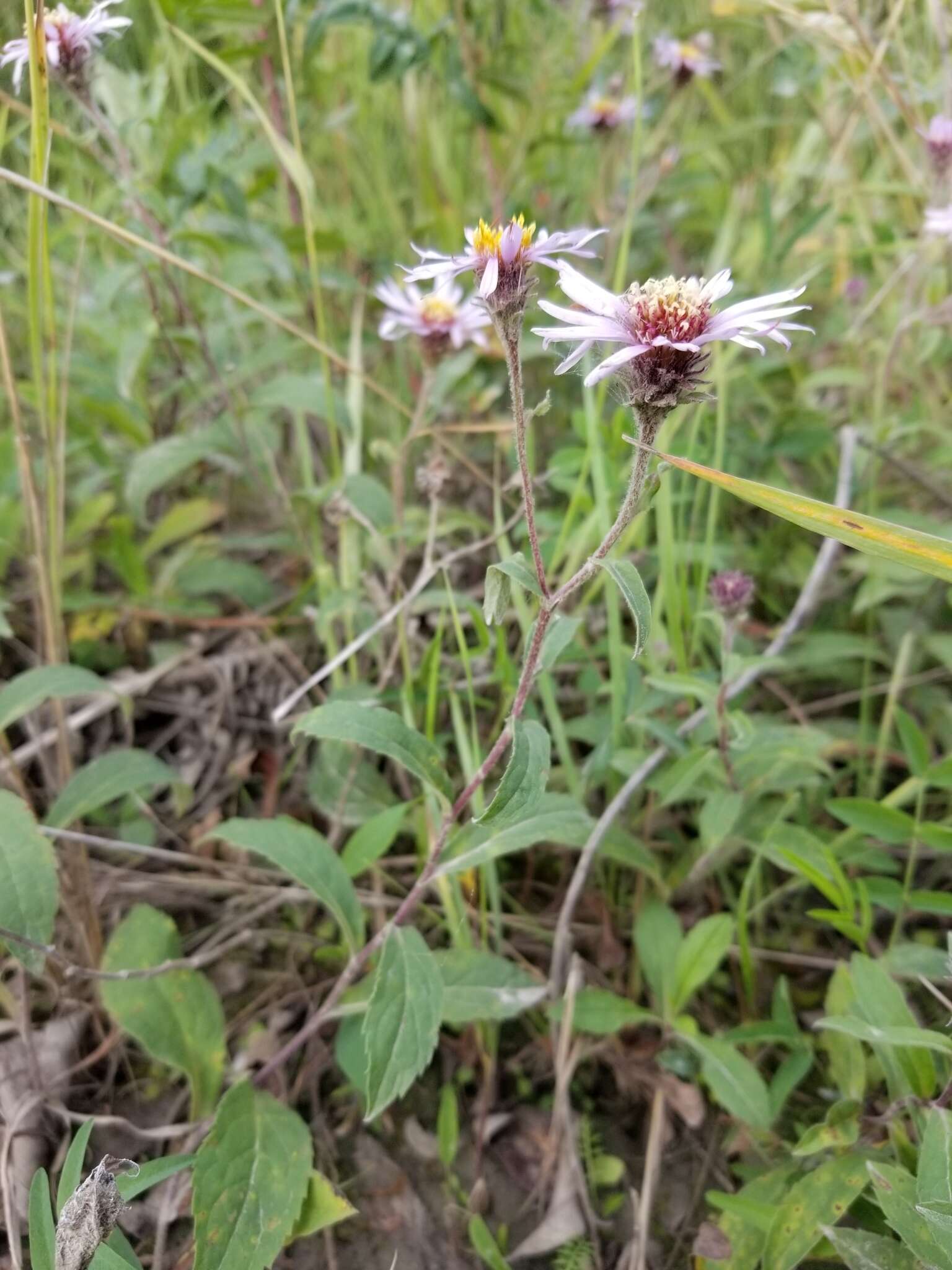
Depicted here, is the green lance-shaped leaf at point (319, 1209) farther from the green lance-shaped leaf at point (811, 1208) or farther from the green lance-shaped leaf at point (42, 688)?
the green lance-shaped leaf at point (42, 688)

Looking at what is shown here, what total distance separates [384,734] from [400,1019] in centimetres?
25

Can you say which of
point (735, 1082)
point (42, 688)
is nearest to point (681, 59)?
point (42, 688)

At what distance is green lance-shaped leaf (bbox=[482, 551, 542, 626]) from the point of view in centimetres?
64

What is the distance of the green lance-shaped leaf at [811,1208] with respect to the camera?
73 centimetres

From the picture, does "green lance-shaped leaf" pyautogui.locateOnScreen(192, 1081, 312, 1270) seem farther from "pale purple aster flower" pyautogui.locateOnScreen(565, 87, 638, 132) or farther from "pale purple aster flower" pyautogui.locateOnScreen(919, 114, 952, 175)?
"pale purple aster flower" pyautogui.locateOnScreen(565, 87, 638, 132)

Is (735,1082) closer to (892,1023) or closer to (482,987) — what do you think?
(892,1023)

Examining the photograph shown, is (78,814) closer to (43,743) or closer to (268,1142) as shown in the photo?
(43,743)

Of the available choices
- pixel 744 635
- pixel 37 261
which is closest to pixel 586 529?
pixel 744 635

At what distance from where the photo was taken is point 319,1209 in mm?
770

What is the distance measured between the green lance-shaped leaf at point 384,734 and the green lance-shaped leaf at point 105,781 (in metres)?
0.28

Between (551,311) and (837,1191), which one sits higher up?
(551,311)

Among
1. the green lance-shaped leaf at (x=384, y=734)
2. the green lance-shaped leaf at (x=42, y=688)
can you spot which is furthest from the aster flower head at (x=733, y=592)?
the green lance-shaped leaf at (x=42, y=688)

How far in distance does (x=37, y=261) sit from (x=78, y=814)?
0.59 m

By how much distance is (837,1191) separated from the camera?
747mm
